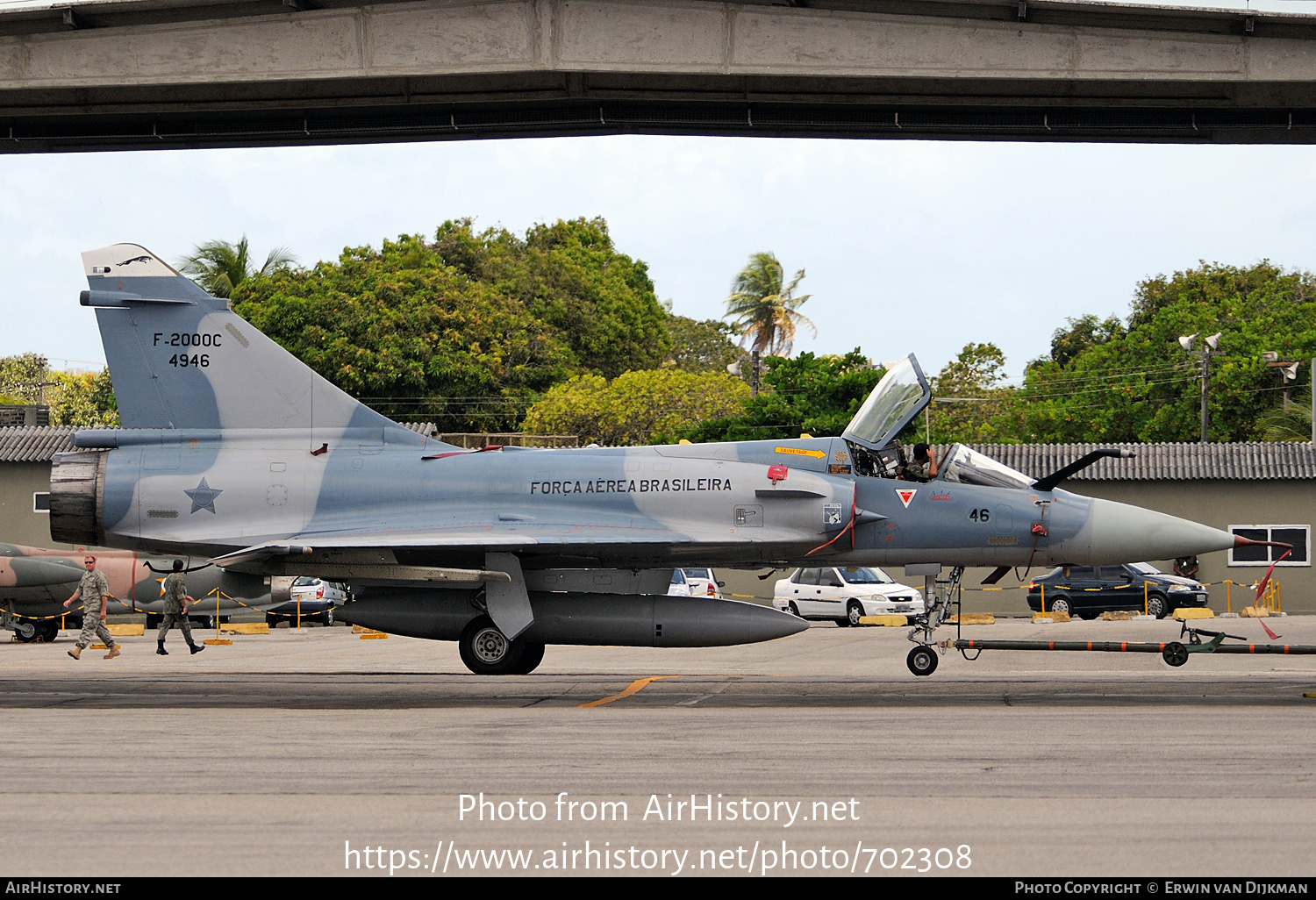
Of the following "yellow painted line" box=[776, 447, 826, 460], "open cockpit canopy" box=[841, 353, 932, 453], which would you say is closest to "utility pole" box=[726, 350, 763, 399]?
"open cockpit canopy" box=[841, 353, 932, 453]

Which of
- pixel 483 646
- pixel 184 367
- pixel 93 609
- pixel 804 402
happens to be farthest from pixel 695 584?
pixel 184 367

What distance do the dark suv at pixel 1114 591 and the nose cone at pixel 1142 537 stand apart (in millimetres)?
18983

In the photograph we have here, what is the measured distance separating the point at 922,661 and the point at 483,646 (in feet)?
16.8

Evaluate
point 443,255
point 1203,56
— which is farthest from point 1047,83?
point 443,255

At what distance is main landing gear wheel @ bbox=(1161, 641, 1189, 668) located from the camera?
1409cm

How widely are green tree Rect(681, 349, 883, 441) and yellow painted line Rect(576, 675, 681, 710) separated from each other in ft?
Answer: 81.5

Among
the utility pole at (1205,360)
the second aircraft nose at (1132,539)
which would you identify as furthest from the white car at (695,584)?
the utility pole at (1205,360)

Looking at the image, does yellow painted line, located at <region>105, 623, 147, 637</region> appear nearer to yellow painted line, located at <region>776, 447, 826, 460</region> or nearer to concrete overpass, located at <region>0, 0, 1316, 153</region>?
concrete overpass, located at <region>0, 0, 1316, 153</region>

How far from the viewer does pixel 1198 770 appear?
27.6 feet

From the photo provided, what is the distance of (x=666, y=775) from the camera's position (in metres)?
8.38

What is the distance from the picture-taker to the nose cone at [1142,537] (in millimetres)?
13961

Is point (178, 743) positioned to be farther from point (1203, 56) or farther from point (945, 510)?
point (1203, 56)

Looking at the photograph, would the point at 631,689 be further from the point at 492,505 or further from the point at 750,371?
the point at 750,371

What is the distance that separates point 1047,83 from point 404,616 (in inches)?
406
